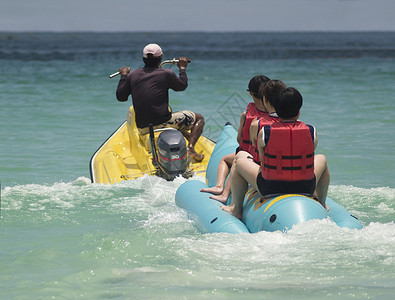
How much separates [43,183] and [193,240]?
3.24m

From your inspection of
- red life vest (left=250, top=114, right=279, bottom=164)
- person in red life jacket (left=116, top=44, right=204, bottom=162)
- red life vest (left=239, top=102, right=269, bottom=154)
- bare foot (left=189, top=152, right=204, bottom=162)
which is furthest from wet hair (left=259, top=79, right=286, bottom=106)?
bare foot (left=189, top=152, right=204, bottom=162)

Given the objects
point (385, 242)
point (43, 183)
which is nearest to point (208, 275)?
point (385, 242)

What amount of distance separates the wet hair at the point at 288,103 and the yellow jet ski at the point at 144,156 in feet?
6.81

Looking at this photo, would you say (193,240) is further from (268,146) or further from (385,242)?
(385,242)

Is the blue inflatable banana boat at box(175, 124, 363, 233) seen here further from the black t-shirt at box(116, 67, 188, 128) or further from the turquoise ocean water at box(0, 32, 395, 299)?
the black t-shirt at box(116, 67, 188, 128)

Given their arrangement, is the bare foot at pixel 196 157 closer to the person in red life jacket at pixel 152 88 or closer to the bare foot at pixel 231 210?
the person in red life jacket at pixel 152 88

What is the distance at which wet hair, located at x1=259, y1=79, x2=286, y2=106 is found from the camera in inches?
171

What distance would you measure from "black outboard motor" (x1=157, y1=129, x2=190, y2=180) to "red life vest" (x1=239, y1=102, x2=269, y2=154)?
3.47 feet

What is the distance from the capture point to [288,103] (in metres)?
4.02

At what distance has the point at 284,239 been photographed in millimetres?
3936

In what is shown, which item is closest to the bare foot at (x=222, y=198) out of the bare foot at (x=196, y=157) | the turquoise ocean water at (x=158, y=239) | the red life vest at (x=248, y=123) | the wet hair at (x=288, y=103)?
the turquoise ocean water at (x=158, y=239)

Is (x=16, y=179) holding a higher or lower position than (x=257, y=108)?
lower

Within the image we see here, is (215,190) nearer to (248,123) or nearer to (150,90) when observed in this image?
(248,123)

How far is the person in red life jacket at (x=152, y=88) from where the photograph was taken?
6395 mm
